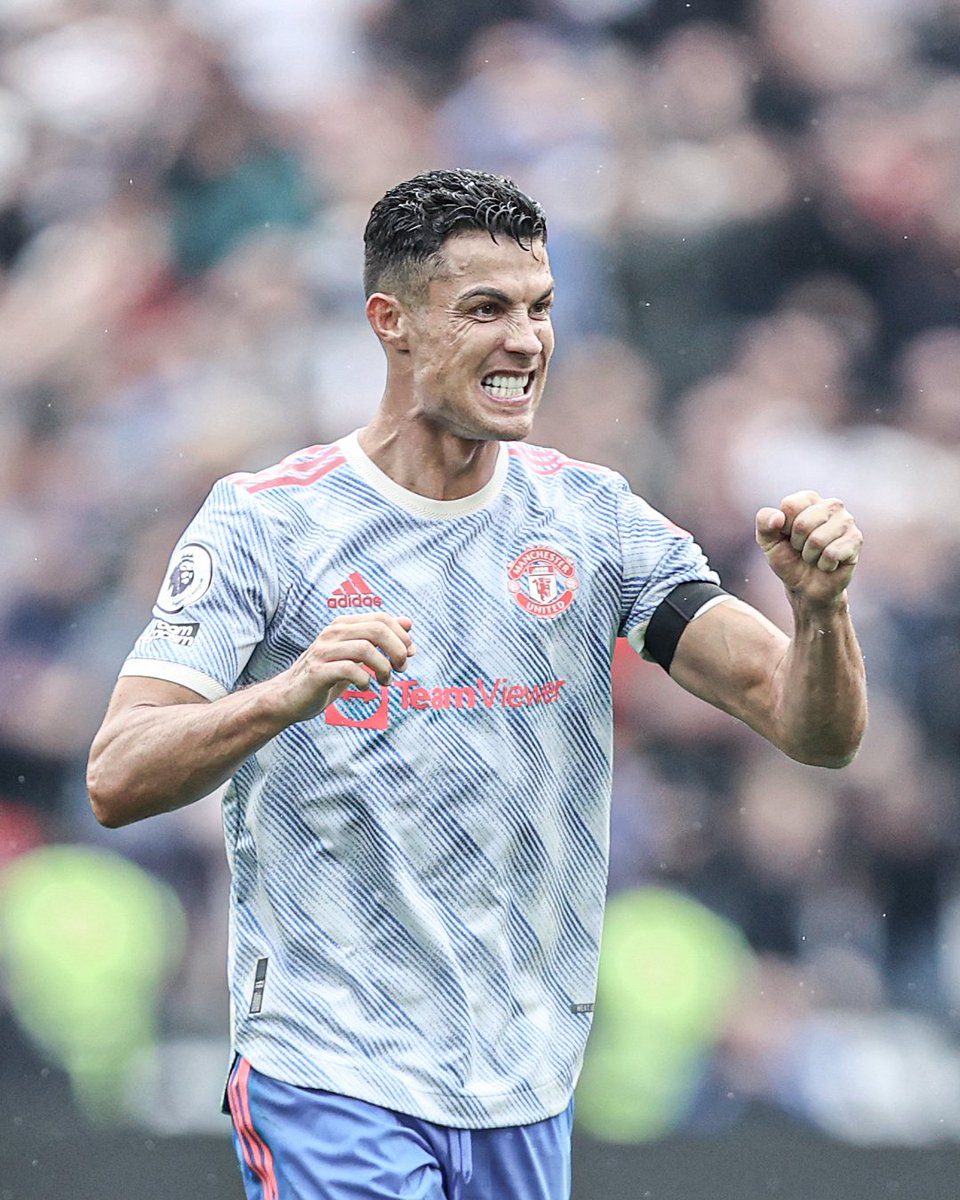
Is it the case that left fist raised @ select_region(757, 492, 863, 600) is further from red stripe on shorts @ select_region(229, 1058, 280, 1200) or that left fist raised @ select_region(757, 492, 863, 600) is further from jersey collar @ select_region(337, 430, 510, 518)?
red stripe on shorts @ select_region(229, 1058, 280, 1200)

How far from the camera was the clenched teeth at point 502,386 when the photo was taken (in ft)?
9.70

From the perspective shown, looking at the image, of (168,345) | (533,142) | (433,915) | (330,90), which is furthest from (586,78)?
(433,915)

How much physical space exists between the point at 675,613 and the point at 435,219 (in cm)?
74

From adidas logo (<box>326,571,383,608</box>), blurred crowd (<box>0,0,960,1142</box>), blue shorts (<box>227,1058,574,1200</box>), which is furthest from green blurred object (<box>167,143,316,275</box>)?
blue shorts (<box>227,1058,574,1200</box>)

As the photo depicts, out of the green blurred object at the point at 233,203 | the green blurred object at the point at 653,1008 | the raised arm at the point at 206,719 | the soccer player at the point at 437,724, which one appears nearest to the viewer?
the raised arm at the point at 206,719

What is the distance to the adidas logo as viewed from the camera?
291cm

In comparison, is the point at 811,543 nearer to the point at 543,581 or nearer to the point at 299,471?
the point at 543,581

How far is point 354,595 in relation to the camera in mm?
2926

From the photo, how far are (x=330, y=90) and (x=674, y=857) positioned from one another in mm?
2230

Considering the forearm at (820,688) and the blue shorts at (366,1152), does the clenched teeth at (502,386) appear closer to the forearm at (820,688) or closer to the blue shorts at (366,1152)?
the forearm at (820,688)

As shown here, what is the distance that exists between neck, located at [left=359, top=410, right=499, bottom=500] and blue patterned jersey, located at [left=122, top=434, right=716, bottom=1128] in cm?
2

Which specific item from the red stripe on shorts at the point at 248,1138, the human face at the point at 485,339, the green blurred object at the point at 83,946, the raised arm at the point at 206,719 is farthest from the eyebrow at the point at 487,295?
the green blurred object at the point at 83,946

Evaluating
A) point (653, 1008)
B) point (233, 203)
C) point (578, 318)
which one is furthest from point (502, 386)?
point (653, 1008)

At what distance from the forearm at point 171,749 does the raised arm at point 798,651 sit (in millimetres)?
745
